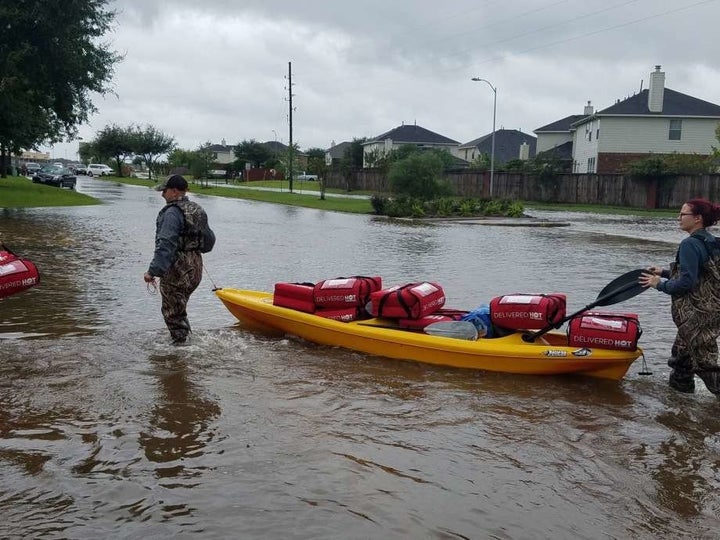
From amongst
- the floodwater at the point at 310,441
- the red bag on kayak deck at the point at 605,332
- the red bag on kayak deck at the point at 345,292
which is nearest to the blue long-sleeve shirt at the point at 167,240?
the floodwater at the point at 310,441

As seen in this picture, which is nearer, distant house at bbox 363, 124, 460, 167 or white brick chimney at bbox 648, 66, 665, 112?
white brick chimney at bbox 648, 66, 665, 112

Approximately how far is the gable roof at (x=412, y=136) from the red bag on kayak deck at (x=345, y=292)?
74.9m

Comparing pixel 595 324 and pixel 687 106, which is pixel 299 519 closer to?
pixel 595 324

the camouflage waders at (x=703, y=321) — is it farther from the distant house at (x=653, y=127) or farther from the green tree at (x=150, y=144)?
the green tree at (x=150, y=144)

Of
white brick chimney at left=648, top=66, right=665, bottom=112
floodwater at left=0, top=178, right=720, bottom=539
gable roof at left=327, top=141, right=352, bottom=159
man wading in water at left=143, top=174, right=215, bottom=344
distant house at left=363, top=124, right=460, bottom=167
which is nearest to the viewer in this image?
floodwater at left=0, top=178, right=720, bottom=539

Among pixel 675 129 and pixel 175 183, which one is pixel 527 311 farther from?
pixel 675 129

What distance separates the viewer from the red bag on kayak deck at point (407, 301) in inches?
285

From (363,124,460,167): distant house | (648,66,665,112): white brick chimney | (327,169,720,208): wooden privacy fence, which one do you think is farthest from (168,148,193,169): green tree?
(648,66,665,112): white brick chimney

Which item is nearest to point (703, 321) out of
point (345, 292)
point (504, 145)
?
point (345, 292)

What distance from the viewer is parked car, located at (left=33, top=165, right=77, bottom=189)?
4644cm

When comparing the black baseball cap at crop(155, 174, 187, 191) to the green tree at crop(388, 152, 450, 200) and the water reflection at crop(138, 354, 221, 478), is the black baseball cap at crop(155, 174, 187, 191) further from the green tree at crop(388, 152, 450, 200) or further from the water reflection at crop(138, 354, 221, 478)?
the green tree at crop(388, 152, 450, 200)

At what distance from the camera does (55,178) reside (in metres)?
46.9

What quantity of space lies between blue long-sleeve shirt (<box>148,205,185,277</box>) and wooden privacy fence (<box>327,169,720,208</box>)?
29.9 meters

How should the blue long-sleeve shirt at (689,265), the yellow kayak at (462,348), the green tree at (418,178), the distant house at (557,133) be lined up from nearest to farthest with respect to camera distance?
the blue long-sleeve shirt at (689,265) < the yellow kayak at (462,348) < the green tree at (418,178) < the distant house at (557,133)
